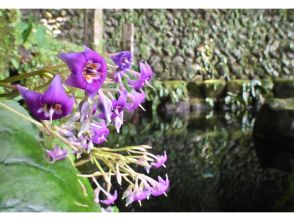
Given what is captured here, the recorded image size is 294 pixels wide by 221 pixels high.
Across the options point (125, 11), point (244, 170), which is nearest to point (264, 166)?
point (244, 170)

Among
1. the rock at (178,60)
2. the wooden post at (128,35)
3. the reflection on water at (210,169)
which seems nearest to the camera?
the reflection on water at (210,169)

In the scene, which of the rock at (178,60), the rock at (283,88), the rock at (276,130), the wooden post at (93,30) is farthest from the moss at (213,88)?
the wooden post at (93,30)

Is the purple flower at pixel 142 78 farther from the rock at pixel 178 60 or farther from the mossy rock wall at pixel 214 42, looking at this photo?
the rock at pixel 178 60

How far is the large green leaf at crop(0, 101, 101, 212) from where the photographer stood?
28 centimetres

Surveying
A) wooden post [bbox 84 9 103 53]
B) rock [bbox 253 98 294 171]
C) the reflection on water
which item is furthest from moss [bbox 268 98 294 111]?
wooden post [bbox 84 9 103 53]

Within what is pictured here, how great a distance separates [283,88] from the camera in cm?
493

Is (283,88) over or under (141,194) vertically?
under

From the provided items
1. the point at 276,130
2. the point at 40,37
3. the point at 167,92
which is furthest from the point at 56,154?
the point at 167,92

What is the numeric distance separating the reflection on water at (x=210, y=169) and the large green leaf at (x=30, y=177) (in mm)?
1213

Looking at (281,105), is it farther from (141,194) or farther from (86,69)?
(86,69)

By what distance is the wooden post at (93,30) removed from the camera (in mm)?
2703

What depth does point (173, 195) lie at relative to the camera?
210 cm

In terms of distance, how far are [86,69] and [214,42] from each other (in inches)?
178
